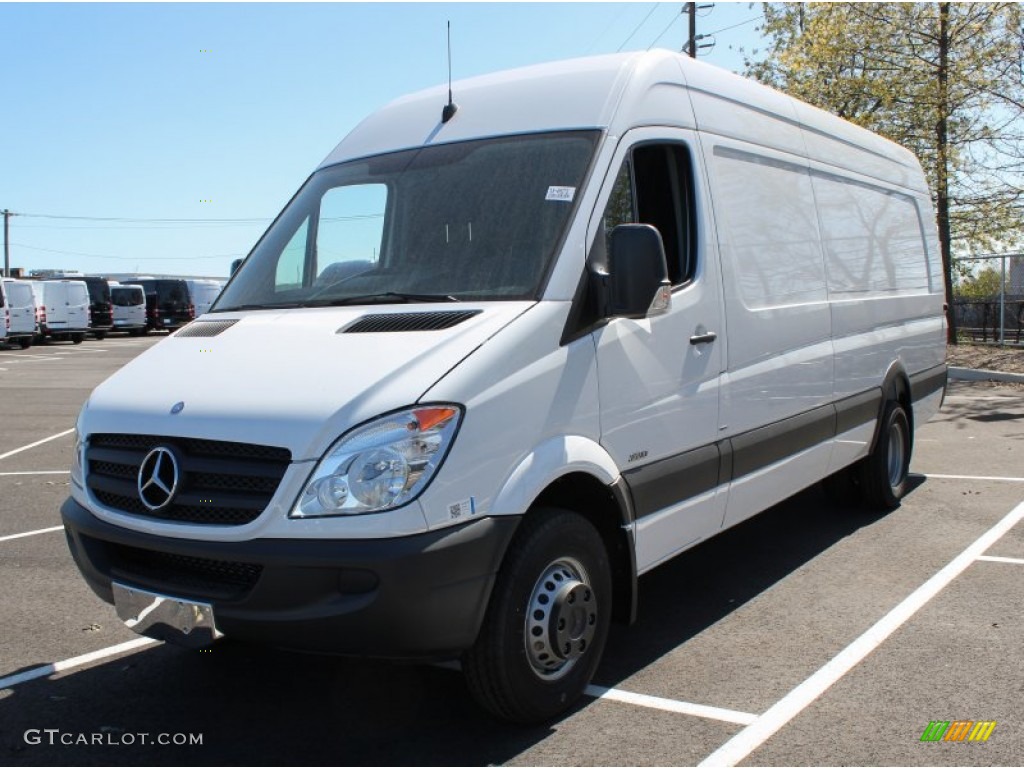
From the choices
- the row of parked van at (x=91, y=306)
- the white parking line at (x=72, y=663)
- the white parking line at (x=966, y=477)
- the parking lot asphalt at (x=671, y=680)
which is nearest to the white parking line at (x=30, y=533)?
the parking lot asphalt at (x=671, y=680)

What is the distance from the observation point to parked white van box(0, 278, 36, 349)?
97.1 ft

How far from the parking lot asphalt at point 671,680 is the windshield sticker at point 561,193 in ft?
6.61

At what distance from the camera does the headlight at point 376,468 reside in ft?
10.3

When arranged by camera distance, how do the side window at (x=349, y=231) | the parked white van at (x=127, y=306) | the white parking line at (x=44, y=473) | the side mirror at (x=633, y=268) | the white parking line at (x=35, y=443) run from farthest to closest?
the parked white van at (x=127, y=306), the white parking line at (x=35, y=443), the white parking line at (x=44, y=473), the side window at (x=349, y=231), the side mirror at (x=633, y=268)

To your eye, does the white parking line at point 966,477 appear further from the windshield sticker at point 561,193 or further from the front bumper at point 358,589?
the front bumper at point 358,589

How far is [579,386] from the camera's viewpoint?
373 cm

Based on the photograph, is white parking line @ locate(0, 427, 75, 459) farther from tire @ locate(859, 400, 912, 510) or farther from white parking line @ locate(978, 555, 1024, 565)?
white parking line @ locate(978, 555, 1024, 565)

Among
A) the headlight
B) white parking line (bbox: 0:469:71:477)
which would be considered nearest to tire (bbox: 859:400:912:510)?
the headlight

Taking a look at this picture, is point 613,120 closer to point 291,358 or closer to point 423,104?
point 423,104

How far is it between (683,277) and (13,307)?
3038 cm

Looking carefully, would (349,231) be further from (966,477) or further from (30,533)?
(966,477)

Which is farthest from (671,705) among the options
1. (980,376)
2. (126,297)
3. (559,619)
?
(126,297)

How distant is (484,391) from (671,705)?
1.52m

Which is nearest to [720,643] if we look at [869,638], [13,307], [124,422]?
[869,638]
